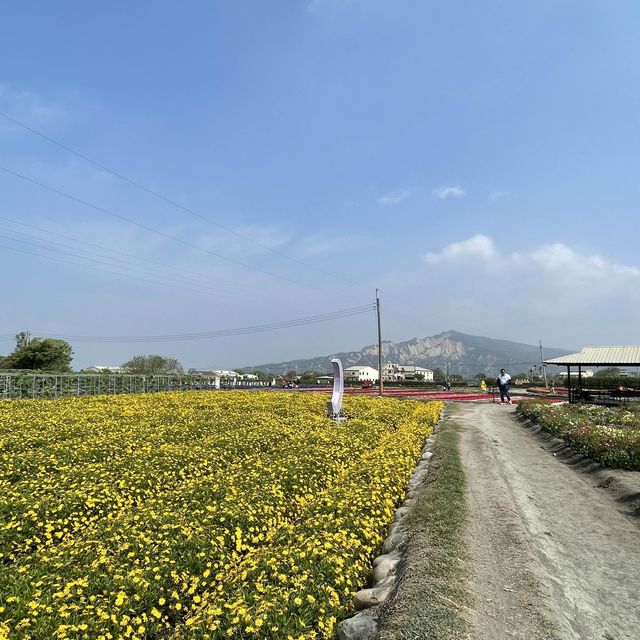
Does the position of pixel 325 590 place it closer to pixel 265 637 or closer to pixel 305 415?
pixel 265 637

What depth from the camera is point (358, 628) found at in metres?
4.42

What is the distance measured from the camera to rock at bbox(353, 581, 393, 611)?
5000mm

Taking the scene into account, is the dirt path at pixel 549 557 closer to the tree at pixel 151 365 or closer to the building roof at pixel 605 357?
the building roof at pixel 605 357

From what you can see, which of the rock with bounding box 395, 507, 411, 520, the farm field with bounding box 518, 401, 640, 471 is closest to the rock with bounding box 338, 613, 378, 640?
the rock with bounding box 395, 507, 411, 520

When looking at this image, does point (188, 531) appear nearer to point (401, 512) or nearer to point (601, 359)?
point (401, 512)

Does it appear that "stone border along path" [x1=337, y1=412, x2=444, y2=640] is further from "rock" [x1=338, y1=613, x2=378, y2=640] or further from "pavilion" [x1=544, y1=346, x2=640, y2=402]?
"pavilion" [x1=544, y1=346, x2=640, y2=402]

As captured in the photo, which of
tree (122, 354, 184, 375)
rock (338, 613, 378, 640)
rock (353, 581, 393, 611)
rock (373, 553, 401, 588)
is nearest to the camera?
rock (338, 613, 378, 640)

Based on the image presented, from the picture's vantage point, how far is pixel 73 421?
15352mm

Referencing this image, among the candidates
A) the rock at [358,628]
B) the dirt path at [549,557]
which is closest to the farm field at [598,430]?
the dirt path at [549,557]

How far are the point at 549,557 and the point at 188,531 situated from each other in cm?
510

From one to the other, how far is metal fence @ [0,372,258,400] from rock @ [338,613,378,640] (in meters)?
32.7

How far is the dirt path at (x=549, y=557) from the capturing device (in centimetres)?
464

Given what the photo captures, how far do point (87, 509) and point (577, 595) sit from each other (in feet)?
23.6

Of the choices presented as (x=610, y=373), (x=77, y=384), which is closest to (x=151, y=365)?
(x=77, y=384)
